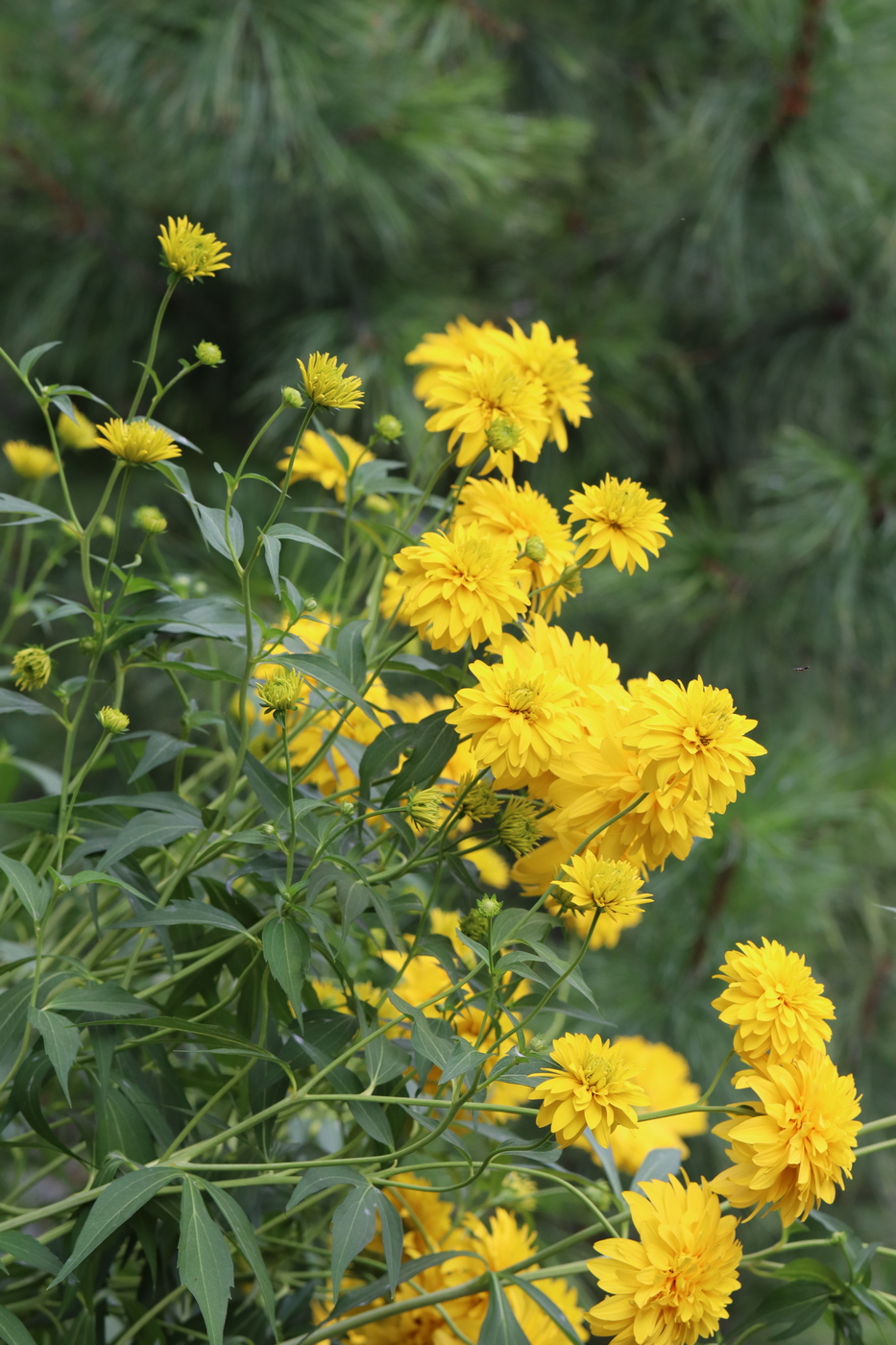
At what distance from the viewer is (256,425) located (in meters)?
0.88

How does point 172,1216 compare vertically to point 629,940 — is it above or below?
above

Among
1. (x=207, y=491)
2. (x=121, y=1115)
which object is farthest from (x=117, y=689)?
(x=207, y=491)

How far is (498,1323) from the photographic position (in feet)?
0.80

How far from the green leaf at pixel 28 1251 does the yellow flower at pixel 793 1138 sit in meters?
0.14

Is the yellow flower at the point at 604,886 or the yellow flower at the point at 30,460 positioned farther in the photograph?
the yellow flower at the point at 30,460

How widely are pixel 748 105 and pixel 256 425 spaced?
0.41 metres

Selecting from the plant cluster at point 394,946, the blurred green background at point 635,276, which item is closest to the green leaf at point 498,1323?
the plant cluster at point 394,946

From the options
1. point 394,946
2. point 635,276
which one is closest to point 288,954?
point 394,946

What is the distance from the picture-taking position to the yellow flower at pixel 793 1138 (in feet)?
0.73

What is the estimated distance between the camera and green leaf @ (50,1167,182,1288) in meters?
0.20

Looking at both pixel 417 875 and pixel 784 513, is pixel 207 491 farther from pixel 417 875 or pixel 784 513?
pixel 417 875

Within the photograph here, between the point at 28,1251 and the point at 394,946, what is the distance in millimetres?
95

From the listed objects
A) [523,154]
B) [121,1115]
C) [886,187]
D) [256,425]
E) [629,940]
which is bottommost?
[629,940]

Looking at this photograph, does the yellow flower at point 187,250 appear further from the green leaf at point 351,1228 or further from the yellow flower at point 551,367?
the green leaf at point 351,1228
